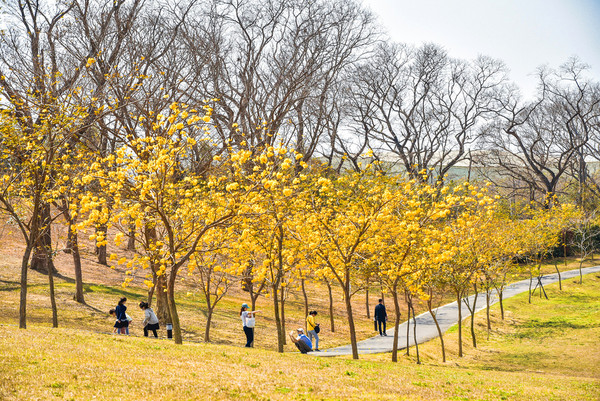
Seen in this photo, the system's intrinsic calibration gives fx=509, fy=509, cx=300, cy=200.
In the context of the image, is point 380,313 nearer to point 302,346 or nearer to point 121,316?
point 302,346

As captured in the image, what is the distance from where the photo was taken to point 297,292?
1330 inches

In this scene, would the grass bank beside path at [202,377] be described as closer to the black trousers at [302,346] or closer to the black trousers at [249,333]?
the black trousers at [302,346]

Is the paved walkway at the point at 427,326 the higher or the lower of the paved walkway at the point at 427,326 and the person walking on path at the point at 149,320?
the lower

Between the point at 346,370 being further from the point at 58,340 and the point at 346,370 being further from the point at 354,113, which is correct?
the point at 354,113

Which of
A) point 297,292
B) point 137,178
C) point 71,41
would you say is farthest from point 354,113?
point 137,178

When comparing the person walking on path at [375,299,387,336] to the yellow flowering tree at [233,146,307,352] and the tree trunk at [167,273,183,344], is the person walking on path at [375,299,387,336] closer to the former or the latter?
the yellow flowering tree at [233,146,307,352]

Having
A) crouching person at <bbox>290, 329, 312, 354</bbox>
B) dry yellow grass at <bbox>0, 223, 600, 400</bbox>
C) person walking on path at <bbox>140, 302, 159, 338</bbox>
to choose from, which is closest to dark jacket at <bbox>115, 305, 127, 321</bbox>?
person walking on path at <bbox>140, 302, 159, 338</bbox>

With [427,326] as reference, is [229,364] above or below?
above

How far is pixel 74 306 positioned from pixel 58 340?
955cm

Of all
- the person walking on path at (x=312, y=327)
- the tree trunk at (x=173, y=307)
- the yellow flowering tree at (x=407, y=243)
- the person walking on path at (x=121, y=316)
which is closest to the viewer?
the tree trunk at (x=173, y=307)

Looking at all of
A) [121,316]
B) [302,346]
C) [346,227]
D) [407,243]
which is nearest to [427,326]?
[302,346]

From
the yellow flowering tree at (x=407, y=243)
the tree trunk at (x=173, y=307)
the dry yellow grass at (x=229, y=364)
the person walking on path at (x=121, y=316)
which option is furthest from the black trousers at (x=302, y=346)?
the person walking on path at (x=121, y=316)

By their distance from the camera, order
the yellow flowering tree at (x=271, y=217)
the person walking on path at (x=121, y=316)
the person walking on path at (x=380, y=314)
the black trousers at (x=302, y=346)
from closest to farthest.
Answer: the yellow flowering tree at (x=271, y=217) < the person walking on path at (x=121, y=316) < the black trousers at (x=302, y=346) < the person walking on path at (x=380, y=314)

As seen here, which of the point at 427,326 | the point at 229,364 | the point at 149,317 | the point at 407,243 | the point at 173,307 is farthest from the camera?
the point at 427,326
